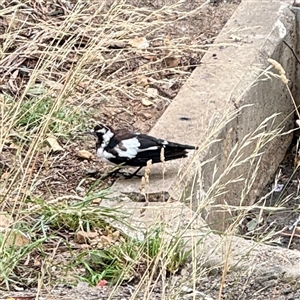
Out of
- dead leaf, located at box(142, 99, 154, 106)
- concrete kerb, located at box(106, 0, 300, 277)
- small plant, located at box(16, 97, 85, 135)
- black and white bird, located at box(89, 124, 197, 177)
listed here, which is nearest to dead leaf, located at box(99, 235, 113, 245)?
concrete kerb, located at box(106, 0, 300, 277)

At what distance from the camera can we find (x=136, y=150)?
3961 millimetres

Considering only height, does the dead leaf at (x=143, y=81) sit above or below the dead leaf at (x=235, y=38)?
below

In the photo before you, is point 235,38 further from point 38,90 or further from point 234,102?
point 38,90

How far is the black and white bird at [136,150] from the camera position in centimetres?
396

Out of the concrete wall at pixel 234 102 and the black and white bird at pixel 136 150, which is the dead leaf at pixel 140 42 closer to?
the concrete wall at pixel 234 102

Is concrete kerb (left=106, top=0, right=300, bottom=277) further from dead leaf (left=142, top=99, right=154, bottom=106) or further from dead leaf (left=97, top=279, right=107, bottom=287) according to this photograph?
dead leaf (left=97, top=279, right=107, bottom=287)

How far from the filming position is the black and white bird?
396 cm

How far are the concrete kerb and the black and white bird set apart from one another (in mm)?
96

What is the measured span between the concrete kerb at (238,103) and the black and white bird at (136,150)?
0.10 m

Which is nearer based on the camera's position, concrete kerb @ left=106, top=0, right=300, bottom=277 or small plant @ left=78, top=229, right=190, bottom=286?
small plant @ left=78, top=229, right=190, bottom=286

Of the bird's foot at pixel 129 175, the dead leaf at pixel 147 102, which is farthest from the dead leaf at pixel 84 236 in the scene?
the dead leaf at pixel 147 102

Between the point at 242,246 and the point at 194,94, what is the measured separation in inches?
57.0

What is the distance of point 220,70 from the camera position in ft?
16.1

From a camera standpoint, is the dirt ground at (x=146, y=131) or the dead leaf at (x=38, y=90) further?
the dead leaf at (x=38, y=90)
